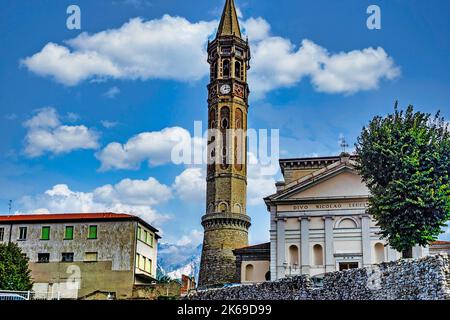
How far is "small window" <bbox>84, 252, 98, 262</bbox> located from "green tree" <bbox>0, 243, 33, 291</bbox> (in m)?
5.14

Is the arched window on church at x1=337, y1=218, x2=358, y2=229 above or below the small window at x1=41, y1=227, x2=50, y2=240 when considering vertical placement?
above

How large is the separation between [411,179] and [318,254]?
27.7 metres

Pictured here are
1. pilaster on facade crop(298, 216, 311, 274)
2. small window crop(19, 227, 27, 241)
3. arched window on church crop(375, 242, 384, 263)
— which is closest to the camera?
arched window on church crop(375, 242, 384, 263)

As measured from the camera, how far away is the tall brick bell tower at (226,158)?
261 ft

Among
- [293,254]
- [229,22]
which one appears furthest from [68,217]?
[229,22]

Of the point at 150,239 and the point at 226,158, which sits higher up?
the point at 226,158

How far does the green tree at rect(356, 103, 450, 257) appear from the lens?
36.3 meters

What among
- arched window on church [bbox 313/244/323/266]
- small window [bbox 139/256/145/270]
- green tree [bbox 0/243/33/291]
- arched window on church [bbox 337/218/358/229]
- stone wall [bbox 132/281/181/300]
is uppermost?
arched window on church [bbox 337/218/358/229]

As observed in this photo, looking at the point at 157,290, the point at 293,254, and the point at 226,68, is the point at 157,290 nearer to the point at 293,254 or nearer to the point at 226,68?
the point at 293,254

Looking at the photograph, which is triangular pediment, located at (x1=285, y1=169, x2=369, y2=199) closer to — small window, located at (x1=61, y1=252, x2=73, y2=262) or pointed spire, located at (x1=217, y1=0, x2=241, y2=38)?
small window, located at (x1=61, y1=252, x2=73, y2=262)

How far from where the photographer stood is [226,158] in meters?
82.6

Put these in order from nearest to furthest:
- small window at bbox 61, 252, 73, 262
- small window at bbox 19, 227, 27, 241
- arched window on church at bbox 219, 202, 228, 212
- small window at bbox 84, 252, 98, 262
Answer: small window at bbox 84, 252, 98, 262 < small window at bbox 61, 252, 73, 262 < small window at bbox 19, 227, 27, 241 < arched window on church at bbox 219, 202, 228, 212

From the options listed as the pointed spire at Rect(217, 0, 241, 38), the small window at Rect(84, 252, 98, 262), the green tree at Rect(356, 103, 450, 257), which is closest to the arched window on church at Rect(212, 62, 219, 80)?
the pointed spire at Rect(217, 0, 241, 38)
